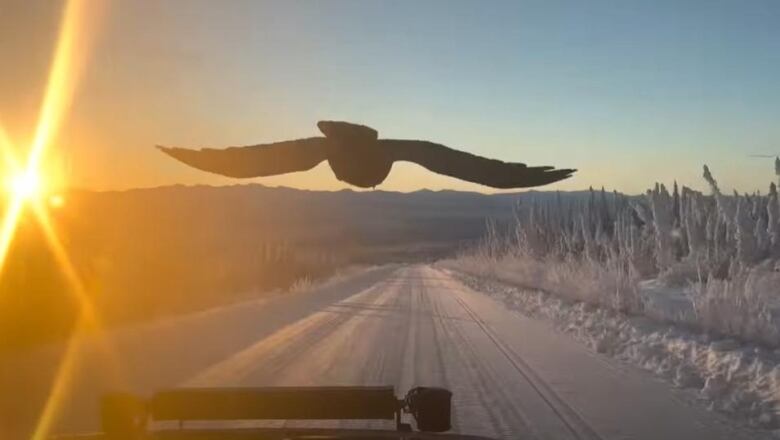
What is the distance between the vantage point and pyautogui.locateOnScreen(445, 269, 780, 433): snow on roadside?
921 centimetres

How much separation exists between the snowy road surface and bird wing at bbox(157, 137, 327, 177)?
208 inches

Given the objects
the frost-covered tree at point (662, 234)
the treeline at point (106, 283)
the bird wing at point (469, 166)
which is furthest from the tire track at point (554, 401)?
the frost-covered tree at point (662, 234)

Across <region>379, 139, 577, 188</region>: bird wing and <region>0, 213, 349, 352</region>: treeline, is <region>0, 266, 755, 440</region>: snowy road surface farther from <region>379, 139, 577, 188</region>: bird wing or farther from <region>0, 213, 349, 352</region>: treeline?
<region>379, 139, 577, 188</region>: bird wing

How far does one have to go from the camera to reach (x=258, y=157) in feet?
9.69

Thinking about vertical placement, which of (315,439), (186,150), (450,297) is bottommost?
(450,297)

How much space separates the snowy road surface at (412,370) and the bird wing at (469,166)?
4900 millimetres

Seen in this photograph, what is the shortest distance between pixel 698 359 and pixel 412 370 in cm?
455

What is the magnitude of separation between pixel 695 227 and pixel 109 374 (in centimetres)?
3467

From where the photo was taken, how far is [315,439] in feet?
9.44

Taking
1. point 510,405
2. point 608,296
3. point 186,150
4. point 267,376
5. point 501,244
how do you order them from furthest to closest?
point 501,244 < point 608,296 < point 267,376 < point 510,405 < point 186,150

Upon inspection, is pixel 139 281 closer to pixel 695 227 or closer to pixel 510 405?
pixel 510 405

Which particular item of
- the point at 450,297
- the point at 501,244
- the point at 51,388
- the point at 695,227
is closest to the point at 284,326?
the point at 51,388

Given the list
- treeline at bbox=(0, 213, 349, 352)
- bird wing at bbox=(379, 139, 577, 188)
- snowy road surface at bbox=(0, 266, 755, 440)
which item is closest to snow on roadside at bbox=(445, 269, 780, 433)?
snowy road surface at bbox=(0, 266, 755, 440)

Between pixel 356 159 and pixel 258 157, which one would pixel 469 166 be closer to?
pixel 356 159
